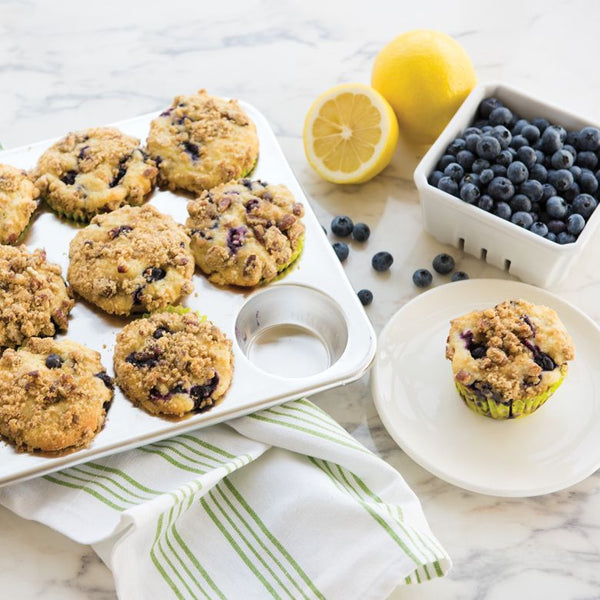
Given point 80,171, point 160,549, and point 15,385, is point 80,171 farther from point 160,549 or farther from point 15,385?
point 160,549

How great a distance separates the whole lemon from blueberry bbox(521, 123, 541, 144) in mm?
284

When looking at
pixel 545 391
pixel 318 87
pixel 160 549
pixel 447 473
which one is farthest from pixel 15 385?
pixel 318 87

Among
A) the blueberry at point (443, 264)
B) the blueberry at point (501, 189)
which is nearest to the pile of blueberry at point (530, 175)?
the blueberry at point (501, 189)

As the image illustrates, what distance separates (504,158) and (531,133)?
16 cm

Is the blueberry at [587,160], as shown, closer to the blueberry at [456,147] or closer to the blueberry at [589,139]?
the blueberry at [589,139]

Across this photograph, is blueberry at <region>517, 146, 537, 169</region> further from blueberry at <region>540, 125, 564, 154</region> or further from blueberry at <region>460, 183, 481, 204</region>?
blueberry at <region>460, 183, 481, 204</region>

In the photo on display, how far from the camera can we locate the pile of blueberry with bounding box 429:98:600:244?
251 centimetres

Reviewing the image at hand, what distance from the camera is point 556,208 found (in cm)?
250

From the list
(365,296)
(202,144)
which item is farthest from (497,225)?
(202,144)

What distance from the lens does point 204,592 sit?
6.87 ft

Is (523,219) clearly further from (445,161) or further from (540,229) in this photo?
(445,161)

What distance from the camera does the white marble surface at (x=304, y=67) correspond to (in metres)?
2.76

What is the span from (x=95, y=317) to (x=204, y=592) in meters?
0.82

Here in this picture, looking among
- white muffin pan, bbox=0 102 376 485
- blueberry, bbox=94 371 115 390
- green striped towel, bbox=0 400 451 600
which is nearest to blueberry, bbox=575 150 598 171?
white muffin pan, bbox=0 102 376 485
